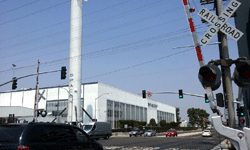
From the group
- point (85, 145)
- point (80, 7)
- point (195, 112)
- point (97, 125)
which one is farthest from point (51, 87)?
point (195, 112)

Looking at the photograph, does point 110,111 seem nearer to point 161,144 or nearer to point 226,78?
point 161,144

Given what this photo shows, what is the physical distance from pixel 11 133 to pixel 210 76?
4945 millimetres

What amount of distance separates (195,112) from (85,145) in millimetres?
158594

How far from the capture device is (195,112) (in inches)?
6171

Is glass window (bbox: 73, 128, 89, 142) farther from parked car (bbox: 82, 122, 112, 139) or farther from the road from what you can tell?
parked car (bbox: 82, 122, 112, 139)

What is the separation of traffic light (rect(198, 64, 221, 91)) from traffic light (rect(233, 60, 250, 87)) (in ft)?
1.70

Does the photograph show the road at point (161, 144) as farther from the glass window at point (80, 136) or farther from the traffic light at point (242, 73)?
the traffic light at point (242, 73)

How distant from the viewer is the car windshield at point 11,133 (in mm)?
5676

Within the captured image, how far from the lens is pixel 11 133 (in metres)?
5.80

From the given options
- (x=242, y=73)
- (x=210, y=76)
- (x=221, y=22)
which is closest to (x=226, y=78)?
(x=242, y=73)

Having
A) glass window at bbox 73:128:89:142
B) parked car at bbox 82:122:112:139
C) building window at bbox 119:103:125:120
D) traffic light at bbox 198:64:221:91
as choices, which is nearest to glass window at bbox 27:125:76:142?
glass window at bbox 73:128:89:142

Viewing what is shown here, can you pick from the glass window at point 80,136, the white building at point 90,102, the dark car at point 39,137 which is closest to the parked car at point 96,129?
the white building at point 90,102

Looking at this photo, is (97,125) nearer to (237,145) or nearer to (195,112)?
(237,145)

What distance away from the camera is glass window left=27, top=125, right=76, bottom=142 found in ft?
19.5
